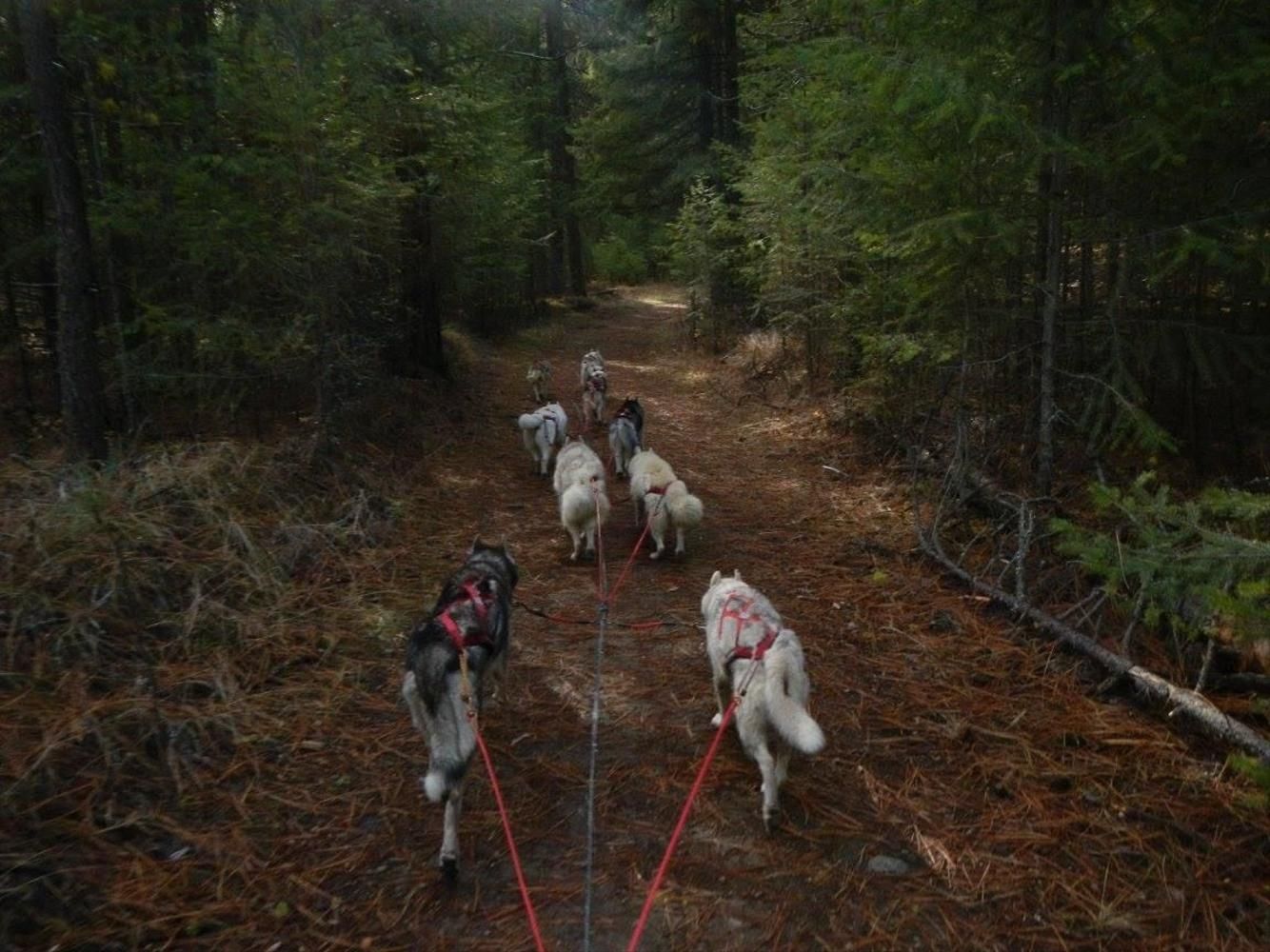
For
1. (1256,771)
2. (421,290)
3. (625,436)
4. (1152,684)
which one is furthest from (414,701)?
(421,290)

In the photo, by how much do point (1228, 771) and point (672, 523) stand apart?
178 inches

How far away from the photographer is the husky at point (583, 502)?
23.1 ft

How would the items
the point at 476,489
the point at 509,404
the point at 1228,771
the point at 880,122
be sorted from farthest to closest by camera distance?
the point at 509,404
the point at 476,489
the point at 880,122
the point at 1228,771

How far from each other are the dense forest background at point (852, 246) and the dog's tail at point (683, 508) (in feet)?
7.12

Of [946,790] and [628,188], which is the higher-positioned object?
[628,188]

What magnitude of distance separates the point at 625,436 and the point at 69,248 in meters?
6.06

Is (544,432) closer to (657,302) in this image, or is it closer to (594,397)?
(594,397)

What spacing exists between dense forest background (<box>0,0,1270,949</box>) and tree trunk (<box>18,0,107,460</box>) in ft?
0.08

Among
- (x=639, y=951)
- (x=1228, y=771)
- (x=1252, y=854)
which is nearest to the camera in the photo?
(x=639, y=951)

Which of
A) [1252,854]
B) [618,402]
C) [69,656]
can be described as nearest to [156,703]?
[69,656]

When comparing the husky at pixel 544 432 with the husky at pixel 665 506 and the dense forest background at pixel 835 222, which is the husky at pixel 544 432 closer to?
the dense forest background at pixel 835 222

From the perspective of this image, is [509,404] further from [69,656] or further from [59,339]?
[69,656]

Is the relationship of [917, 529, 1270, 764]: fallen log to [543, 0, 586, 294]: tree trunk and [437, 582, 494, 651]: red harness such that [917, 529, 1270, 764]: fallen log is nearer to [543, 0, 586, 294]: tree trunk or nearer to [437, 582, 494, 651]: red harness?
[437, 582, 494, 651]: red harness

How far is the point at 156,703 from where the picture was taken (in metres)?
3.96
